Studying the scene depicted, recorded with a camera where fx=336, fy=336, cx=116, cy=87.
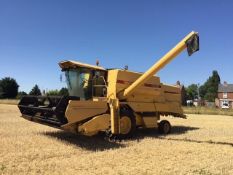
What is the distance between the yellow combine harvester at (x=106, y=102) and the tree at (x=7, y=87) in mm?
82058

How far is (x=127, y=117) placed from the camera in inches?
439

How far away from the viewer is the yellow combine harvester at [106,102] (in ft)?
31.1

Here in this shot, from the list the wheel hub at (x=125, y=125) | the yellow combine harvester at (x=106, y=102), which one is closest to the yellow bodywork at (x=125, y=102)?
the yellow combine harvester at (x=106, y=102)

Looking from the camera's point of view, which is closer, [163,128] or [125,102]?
[125,102]

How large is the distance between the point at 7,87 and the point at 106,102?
84700 millimetres

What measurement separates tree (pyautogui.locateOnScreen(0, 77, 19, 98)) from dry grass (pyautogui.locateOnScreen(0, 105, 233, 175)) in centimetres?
8337

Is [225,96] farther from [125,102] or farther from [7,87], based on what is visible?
[125,102]

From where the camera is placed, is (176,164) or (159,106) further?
(159,106)

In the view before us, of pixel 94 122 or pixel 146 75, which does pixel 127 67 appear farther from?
pixel 94 122

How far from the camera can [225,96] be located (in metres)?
85.6

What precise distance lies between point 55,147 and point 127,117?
119 inches

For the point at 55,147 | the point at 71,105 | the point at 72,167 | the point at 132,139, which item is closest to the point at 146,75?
the point at 132,139

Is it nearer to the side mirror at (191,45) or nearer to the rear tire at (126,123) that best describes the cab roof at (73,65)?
the rear tire at (126,123)

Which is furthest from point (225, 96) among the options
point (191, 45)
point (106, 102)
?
point (106, 102)
